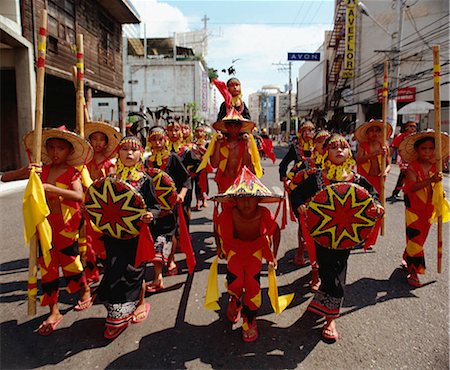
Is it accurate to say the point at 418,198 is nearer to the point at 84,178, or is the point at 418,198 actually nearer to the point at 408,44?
the point at 84,178

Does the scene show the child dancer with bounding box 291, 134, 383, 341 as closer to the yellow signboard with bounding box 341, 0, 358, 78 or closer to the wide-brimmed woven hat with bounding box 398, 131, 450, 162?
the wide-brimmed woven hat with bounding box 398, 131, 450, 162

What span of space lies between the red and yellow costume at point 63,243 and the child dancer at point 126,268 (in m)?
0.36

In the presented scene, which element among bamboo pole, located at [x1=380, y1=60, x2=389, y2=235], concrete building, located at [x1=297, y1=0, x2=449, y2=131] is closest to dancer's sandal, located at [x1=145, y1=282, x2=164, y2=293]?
bamboo pole, located at [x1=380, y1=60, x2=389, y2=235]

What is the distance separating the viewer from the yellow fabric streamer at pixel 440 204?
391cm

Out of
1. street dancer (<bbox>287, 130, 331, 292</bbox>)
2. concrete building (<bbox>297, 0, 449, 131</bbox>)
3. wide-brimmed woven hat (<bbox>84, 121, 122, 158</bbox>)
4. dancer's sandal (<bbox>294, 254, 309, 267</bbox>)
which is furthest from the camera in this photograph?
concrete building (<bbox>297, 0, 449, 131</bbox>)

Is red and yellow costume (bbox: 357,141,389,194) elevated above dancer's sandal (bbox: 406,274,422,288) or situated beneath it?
elevated above

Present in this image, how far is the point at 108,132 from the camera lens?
433 cm

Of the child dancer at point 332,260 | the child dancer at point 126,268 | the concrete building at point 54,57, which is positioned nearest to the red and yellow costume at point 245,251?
the child dancer at point 332,260

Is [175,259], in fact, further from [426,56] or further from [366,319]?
[426,56]

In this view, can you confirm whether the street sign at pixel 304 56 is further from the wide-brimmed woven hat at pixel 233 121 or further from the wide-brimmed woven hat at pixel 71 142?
the wide-brimmed woven hat at pixel 71 142

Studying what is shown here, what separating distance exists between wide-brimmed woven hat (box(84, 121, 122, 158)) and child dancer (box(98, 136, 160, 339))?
1.08 meters

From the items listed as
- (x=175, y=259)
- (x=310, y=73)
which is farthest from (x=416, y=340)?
(x=310, y=73)

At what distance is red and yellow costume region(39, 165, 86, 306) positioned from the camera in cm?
318

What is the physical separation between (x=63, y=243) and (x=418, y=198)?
154 inches
